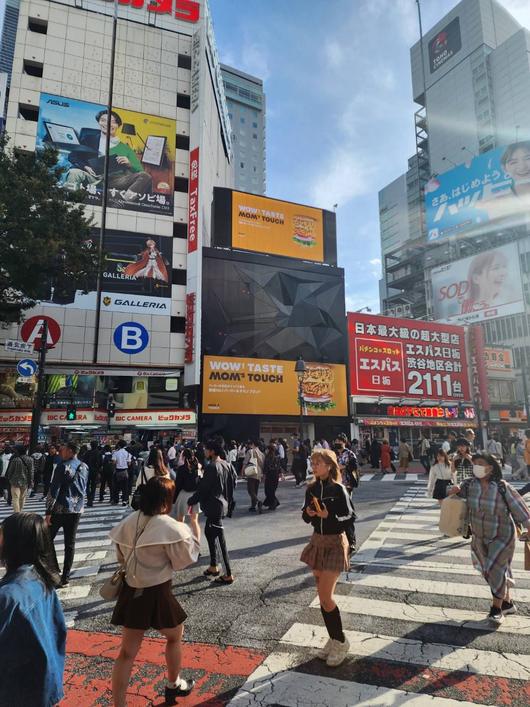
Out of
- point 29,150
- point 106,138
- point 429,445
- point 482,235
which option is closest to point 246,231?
point 106,138

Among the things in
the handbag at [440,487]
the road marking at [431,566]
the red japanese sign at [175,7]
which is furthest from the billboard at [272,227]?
the road marking at [431,566]

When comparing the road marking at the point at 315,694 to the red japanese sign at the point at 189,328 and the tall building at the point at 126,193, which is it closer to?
the tall building at the point at 126,193

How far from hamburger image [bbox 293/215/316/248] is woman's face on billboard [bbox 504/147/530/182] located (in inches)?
1136

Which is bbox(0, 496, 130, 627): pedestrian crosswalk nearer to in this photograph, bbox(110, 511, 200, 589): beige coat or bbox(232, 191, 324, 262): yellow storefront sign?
bbox(110, 511, 200, 589): beige coat

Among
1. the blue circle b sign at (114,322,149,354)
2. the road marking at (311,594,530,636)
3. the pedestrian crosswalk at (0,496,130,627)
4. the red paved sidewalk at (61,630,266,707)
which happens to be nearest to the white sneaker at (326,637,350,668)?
the red paved sidewalk at (61,630,266,707)

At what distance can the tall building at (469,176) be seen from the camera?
53.8 m

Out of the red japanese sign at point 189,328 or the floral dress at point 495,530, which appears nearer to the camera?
the floral dress at point 495,530

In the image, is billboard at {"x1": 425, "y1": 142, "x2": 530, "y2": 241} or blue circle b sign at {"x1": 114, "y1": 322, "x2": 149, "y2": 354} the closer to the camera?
blue circle b sign at {"x1": 114, "y1": 322, "x2": 149, "y2": 354}

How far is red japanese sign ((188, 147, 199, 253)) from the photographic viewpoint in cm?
3509

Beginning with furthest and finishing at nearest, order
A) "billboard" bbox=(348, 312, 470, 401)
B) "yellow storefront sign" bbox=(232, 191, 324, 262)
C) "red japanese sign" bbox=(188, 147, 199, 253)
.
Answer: "billboard" bbox=(348, 312, 470, 401)
"yellow storefront sign" bbox=(232, 191, 324, 262)
"red japanese sign" bbox=(188, 147, 199, 253)

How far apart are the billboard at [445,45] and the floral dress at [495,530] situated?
11940cm

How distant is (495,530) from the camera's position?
4.85 metres

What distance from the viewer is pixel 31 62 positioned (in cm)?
3522

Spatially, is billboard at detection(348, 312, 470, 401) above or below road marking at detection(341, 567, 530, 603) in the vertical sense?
above
